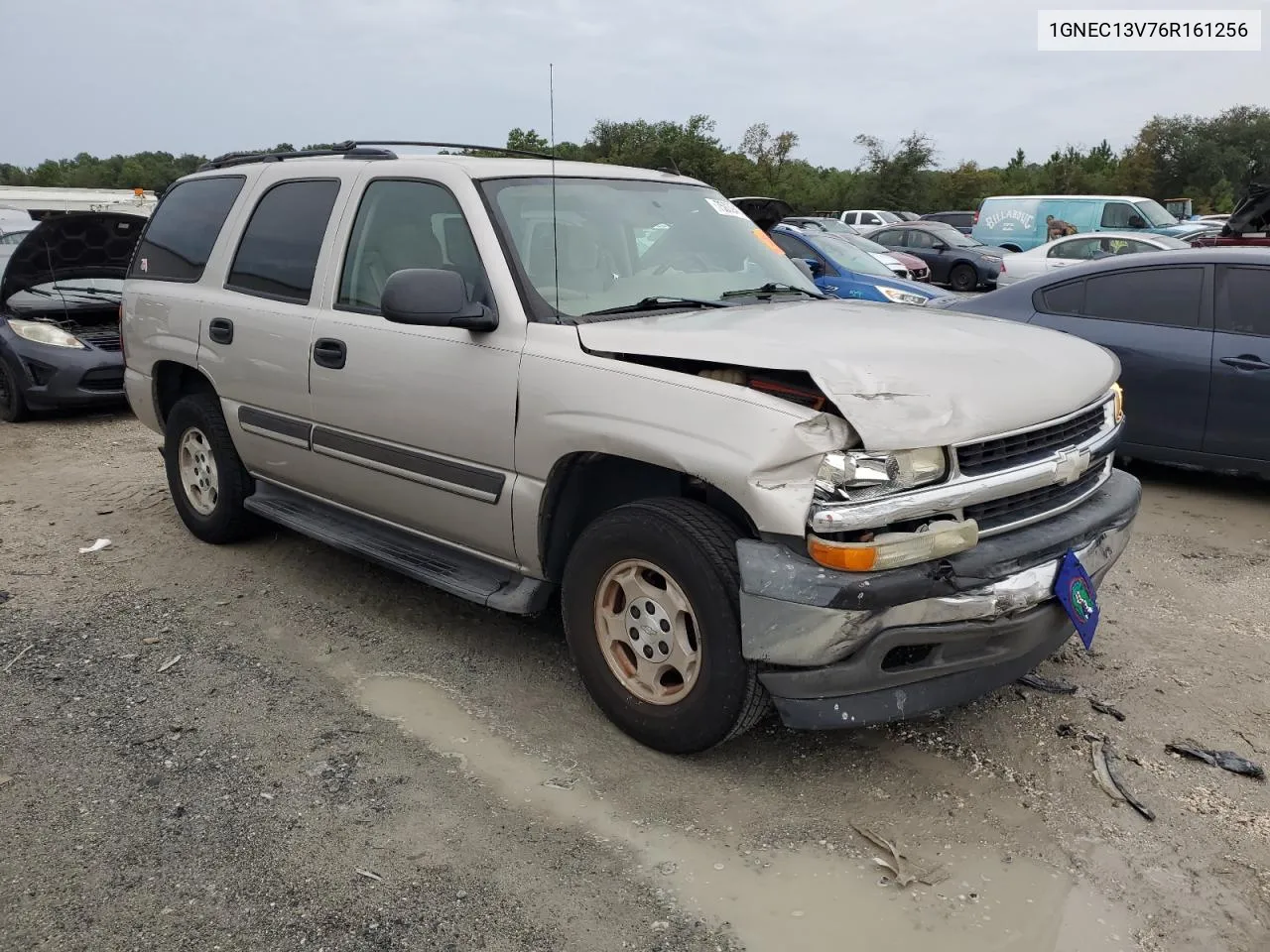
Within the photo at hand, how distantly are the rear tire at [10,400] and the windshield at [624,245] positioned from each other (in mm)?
6687

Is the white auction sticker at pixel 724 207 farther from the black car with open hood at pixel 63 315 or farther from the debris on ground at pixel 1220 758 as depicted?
the black car with open hood at pixel 63 315

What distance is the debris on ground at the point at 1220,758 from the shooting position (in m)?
3.20

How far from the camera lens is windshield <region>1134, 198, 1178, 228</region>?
20.6m

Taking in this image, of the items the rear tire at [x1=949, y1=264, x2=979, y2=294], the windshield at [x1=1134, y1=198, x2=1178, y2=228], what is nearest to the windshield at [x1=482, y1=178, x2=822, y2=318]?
the rear tire at [x1=949, y1=264, x2=979, y2=294]

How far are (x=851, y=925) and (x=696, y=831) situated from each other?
0.53 metres

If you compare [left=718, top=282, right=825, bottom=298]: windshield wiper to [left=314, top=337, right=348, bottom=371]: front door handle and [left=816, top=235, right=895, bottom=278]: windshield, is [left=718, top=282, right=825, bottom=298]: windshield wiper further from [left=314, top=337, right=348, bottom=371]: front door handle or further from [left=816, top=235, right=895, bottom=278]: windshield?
[left=816, top=235, right=895, bottom=278]: windshield

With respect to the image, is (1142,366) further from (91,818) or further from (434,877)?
(91,818)

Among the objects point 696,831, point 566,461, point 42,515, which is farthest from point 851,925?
point 42,515

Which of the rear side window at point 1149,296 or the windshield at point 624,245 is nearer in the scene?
the windshield at point 624,245

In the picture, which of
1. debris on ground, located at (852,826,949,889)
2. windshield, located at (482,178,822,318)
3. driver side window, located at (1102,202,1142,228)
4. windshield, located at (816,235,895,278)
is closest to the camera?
debris on ground, located at (852,826,949,889)

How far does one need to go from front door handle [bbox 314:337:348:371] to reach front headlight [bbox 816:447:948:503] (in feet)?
7.19

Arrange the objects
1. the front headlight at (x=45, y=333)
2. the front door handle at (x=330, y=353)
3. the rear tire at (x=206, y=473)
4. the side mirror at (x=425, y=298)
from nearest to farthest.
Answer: the side mirror at (x=425, y=298) → the front door handle at (x=330, y=353) → the rear tire at (x=206, y=473) → the front headlight at (x=45, y=333)

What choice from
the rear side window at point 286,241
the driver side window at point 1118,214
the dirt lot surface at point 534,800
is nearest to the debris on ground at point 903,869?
the dirt lot surface at point 534,800

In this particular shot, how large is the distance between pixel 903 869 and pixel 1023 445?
1.26m
